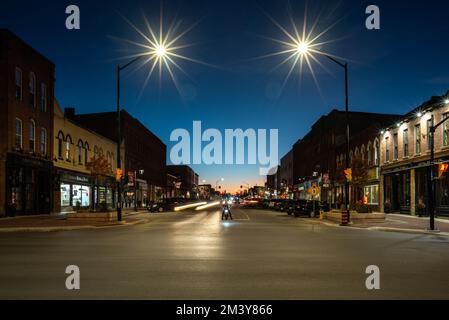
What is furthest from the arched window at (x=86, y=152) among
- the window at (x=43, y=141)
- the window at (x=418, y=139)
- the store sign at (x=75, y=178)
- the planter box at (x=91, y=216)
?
the window at (x=418, y=139)

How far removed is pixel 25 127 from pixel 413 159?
32.6 metres

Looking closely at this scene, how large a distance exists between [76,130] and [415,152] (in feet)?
116

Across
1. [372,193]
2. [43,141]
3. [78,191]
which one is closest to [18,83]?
[43,141]

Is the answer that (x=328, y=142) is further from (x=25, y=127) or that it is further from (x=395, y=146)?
(x=25, y=127)

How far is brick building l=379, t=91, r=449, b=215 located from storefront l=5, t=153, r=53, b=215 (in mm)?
30888

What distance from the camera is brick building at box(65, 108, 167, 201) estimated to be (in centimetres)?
7944

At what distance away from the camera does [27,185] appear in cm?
4222

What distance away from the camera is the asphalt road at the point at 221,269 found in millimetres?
9508

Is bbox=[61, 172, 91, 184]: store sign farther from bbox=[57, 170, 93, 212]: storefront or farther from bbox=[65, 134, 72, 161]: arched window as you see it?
bbox=[65, 134, 72, 161]: arched window

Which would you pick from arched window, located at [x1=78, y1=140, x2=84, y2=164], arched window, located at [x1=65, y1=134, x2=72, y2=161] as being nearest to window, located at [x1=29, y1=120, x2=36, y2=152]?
arched window, located at [x1=65, y1=134, x2=72, y2=161]

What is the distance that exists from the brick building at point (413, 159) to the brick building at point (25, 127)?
31.0 m

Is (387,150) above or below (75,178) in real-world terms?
above

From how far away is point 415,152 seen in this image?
42.6 m
